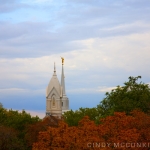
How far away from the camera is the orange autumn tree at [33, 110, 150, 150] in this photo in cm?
2408

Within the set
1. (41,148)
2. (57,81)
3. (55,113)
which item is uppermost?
(57,81)

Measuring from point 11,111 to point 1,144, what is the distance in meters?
16.8

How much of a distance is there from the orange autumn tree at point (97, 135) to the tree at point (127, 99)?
1050cm

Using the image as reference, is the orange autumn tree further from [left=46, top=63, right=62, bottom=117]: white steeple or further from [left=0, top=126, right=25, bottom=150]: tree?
[left=46, top=63, right=62, bottom=117]: white steeple

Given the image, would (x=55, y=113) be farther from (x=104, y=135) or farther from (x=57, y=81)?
(x=104, y=135)

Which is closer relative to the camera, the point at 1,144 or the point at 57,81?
the point at 1,144

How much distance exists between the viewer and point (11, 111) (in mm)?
49438

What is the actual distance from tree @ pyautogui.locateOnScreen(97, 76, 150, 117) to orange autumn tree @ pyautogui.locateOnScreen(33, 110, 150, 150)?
10.5 metres

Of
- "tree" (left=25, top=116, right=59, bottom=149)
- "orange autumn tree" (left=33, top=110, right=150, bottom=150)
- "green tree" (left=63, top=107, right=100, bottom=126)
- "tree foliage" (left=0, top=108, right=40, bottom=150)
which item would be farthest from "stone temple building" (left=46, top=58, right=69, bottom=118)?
"orange autumn tree" (left=33, top=110, right=150, bottom=150)

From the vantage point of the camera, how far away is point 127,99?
3941cm

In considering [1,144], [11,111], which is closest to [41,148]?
[1,144]

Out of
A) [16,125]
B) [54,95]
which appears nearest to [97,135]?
[16,125]

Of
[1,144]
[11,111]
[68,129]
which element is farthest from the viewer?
[11,111]

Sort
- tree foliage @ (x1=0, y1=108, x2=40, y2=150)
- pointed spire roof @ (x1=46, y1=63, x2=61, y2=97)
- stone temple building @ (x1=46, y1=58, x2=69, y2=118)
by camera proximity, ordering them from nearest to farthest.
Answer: tree foliage @ (x1=0, y1=108, x2=40, y2=150) < stone temple building @ (x1=46, y1=58, x2=69, y2=118) < pointed spire roof @ (x1=46, y1=63, x2=61, y2=97)
